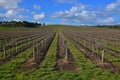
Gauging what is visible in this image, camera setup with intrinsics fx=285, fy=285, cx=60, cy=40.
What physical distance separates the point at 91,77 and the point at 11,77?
453cm

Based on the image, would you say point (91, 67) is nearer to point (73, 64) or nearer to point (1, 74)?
point (73, 64)

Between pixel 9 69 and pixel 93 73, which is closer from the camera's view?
pixel 93 73

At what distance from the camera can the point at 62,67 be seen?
19609mm

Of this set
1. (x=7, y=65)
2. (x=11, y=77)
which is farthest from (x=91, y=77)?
(x=7, y=65)

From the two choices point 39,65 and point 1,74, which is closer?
point 1,74

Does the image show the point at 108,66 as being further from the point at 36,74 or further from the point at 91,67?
the point at 36,74

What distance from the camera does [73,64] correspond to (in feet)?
68.5

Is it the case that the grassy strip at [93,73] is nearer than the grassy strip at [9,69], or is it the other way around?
the grassy strip at [93,73]

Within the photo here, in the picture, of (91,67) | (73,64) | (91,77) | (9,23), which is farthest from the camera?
(9,23)

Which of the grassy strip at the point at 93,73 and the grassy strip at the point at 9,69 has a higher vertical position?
the grassy strip at the point at 93,73

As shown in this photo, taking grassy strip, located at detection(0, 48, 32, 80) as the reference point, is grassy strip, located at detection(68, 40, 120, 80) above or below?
above

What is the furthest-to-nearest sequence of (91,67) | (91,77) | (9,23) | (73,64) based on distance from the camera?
1. (9,23)
2. (73,64)
3. (91,67)
4. (91,77)

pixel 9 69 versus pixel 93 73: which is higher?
pixel 93 73

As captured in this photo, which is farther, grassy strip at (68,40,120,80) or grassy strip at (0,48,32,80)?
grassy strip at (0,48,32,80)
